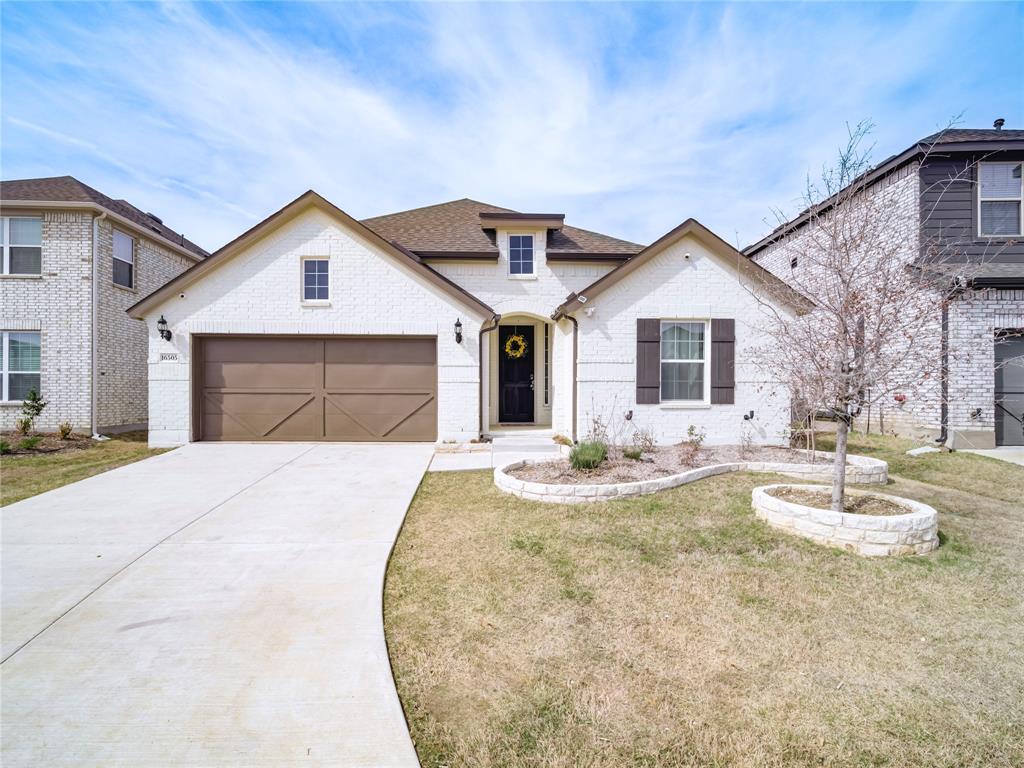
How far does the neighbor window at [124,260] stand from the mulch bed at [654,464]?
13.0 meters

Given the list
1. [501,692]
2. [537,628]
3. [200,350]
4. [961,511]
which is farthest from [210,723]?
[200,350]

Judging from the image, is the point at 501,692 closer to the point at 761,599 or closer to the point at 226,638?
the point at 226,638

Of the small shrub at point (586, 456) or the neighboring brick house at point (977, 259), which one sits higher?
the neighboring brick house at point (977, 259)

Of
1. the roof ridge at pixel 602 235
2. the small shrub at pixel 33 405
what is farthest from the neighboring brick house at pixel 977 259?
the small shrub at pixel 33 405

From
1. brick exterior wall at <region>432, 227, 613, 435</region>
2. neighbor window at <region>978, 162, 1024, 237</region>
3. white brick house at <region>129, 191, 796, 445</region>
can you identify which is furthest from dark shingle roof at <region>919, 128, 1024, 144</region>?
brick exterior wall at <region>432, 227, 613, 435</region>

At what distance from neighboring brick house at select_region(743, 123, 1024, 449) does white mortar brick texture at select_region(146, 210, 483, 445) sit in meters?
8.21

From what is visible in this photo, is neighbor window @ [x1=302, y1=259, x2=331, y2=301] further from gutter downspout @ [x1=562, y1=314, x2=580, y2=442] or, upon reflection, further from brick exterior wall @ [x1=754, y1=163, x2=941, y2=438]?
brick exterior wall @ [x1=754, y1=163, x2=941, y2=438]

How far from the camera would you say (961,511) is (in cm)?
629

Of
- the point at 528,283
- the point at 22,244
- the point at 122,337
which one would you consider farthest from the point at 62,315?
the point at 528,283

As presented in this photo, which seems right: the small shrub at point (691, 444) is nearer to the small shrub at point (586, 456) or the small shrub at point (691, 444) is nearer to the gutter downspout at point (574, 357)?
the small shrub at point (586, 456)

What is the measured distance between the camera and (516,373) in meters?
13.1

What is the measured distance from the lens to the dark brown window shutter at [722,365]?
10172 millimetres

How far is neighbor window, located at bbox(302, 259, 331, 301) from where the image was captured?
10847 millimetres

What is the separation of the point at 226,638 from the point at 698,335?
9778mm
